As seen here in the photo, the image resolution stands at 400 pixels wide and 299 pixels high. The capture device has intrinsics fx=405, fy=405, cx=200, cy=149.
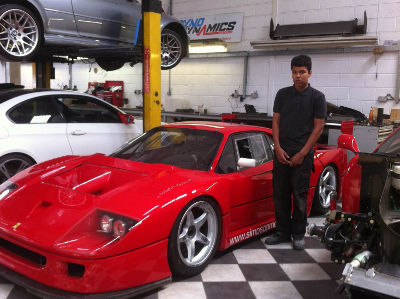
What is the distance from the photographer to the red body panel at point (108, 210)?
2.18 meters

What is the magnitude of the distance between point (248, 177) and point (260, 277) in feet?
2.55

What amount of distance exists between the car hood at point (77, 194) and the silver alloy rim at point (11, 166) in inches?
35.3

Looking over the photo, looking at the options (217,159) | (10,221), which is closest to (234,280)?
(217,159)

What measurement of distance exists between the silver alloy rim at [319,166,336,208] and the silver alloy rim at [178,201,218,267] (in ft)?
5.53

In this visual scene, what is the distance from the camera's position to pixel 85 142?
4551 mm

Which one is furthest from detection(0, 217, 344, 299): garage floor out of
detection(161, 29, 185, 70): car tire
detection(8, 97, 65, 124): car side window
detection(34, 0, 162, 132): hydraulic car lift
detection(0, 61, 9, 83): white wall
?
detection(0, 61, 9, 83): white wall

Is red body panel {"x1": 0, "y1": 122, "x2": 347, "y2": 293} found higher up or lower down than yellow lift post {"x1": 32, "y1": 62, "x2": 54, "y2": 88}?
lower down

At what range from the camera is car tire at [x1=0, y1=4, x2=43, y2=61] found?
429 cm

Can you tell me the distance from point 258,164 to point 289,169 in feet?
0.97

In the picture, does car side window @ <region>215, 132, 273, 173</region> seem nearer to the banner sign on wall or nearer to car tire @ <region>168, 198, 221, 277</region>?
car tire @ <region>168, 198, 221, 277</region>

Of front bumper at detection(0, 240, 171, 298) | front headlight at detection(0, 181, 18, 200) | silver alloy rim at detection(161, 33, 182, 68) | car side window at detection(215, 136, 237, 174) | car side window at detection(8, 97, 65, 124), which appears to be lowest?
front bumper at detection(0, 240, 171, 298)

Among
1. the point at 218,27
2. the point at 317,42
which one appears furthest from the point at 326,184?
the point at 218,27

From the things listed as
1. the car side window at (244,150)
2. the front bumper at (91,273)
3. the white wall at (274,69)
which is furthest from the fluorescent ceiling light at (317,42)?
the front bumper at (91,273)

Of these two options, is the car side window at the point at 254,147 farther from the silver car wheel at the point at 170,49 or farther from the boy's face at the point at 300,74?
the silver car wheel at the point at 170,49
